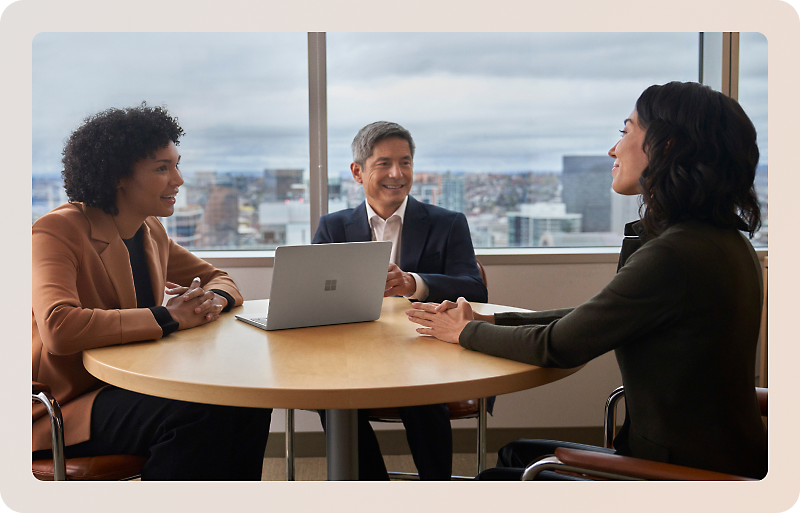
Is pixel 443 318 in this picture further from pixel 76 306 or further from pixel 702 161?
pixel 76 306

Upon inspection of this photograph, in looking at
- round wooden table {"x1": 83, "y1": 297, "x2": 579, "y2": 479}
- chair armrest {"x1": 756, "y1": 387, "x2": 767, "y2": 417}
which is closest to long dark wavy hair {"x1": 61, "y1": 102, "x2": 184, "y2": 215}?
round wooden table {"x1": 83, "y1": 297, "x2": 579, "y2": 479}

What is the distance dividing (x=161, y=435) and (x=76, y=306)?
1.31 feet

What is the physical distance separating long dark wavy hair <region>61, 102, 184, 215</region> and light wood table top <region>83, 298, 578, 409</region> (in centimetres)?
55

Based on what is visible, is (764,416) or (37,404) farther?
(37,404)

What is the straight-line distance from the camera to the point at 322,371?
4.20 feet

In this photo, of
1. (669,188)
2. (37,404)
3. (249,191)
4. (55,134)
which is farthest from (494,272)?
→ (55,134)

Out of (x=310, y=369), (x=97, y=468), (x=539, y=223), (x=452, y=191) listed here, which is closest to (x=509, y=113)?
(x=452, y=191)

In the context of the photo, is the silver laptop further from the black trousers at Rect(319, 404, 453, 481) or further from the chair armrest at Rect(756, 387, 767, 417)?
the chair armrest at Rect(756, 387, 767, 417)

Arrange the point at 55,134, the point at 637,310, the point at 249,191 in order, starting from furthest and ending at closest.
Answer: the point at 249,191
the point at 55,134
the point at 637,310

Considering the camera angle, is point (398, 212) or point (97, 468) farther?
point (398, 212)

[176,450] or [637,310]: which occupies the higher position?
[637,310]

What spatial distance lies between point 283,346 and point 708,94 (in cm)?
113

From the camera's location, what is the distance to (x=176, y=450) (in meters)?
1.56

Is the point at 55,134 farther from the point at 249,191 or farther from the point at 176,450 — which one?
the point at 176,450
